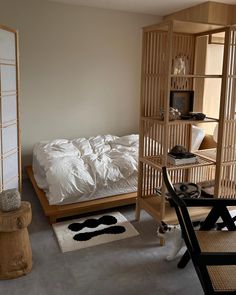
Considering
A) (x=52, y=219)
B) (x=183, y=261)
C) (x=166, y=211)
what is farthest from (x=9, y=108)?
(x=183, y=261)

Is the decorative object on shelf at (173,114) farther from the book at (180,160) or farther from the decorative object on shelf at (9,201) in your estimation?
the decorative object on shelf at (9,201)

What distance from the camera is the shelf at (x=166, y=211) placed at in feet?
8.32

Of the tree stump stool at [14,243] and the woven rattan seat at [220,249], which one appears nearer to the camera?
the woven rattan seat at [220,249]

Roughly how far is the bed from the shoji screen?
0.38 metres

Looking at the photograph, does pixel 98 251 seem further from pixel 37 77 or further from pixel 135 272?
pixel 37 77

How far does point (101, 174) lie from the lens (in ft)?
9.77

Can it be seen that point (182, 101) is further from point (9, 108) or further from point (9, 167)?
point (9, 167)

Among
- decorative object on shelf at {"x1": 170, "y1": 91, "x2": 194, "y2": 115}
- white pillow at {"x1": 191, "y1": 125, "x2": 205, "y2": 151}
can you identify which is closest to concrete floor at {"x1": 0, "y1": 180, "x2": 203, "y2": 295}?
decorative object on shelf at {"x1": 170, "y1": 91, "x2": 194, "y2": 115}

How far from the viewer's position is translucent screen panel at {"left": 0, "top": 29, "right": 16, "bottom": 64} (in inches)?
95.1

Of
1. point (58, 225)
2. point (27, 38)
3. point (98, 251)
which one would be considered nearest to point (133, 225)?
point (98, 251)

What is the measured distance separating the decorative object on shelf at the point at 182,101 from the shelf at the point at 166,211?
0.87 meters

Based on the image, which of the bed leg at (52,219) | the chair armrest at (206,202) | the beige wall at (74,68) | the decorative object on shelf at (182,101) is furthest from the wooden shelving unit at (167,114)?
the beige wall at (74,68)

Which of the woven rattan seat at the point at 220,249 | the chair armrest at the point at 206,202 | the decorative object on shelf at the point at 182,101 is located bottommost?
the woven rattan seat at the point at 220,249

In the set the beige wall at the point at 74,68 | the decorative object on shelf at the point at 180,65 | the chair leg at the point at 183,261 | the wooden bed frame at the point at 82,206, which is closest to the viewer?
the chair leg at the point at 183,261
